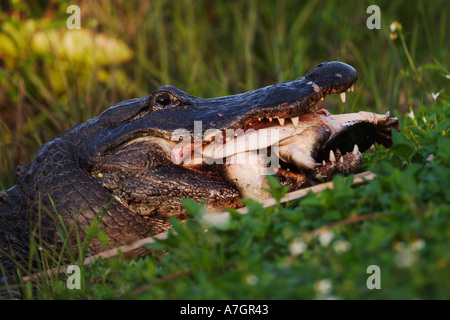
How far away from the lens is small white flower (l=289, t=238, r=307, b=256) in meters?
2.13

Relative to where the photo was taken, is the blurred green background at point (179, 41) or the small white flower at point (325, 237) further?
the blurred green background at point (179, 41)

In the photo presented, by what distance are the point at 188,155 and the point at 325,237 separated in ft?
4.66

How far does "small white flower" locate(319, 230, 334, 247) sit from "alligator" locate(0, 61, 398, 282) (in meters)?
0.98

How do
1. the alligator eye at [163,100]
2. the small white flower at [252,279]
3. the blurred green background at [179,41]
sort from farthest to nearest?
the blurred green background at [179,41], the alligator eye at [163,100], the small white flower at [252,279]

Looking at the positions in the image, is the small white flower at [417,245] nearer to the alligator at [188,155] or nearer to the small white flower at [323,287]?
the small white flower at [323,287]

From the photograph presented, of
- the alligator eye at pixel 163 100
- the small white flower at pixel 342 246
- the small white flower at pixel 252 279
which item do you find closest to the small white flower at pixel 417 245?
the small white flower at pixel 342 246

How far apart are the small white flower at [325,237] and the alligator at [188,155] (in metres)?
0.98

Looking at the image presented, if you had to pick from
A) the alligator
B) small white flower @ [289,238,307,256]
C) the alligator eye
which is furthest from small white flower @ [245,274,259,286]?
the alligator eye

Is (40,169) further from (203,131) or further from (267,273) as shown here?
(267,273)

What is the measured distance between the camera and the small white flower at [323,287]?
75.0 inches

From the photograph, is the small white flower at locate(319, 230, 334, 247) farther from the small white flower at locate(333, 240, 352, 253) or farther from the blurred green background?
the blurred green background

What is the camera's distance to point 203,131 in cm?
334

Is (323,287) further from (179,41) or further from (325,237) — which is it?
(179,41)

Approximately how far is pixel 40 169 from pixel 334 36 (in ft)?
17.5
